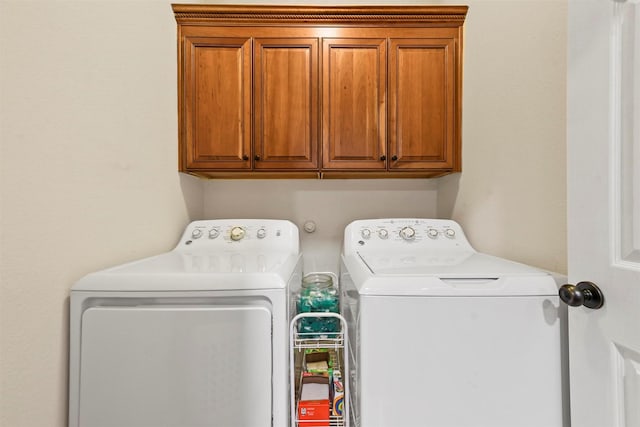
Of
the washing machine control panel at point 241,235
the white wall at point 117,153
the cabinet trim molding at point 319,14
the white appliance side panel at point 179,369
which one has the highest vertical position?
the cabinet trim molding at point 319,14

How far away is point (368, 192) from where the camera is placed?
6.59ft

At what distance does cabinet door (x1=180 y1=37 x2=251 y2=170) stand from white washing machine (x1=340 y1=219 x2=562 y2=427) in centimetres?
124

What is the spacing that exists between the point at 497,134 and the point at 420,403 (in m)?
1.19

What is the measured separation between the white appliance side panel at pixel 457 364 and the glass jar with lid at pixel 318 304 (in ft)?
1.68

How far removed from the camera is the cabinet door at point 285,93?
1.63 meters

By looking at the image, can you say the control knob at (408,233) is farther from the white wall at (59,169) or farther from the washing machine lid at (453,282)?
the white wall at (59,169)

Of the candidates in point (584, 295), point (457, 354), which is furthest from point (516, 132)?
point (457, 354)

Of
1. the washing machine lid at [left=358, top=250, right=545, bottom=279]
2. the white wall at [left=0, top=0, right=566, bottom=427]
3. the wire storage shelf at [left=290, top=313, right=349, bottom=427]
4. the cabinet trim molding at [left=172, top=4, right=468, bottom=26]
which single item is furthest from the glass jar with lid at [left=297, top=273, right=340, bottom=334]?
the cabinet trim molding at [left=172, top=4, right=468, bottom=26]

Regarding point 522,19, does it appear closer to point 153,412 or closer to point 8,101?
point 8,101

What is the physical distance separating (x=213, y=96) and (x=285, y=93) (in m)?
0.40

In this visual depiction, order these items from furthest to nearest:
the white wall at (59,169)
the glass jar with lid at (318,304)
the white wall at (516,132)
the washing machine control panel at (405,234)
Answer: the washing machine control panel at (405,234)
the glass jar with lid at (318,304)
the white wall at (516,132)
the white wall at (59,169)

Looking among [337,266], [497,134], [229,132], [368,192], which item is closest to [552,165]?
[497,134]

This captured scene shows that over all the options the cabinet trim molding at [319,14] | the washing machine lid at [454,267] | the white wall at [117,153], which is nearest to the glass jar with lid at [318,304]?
the washing machine lid at [454,267]

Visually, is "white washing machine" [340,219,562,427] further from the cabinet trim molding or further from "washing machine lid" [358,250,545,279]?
the cabinet trim molding
